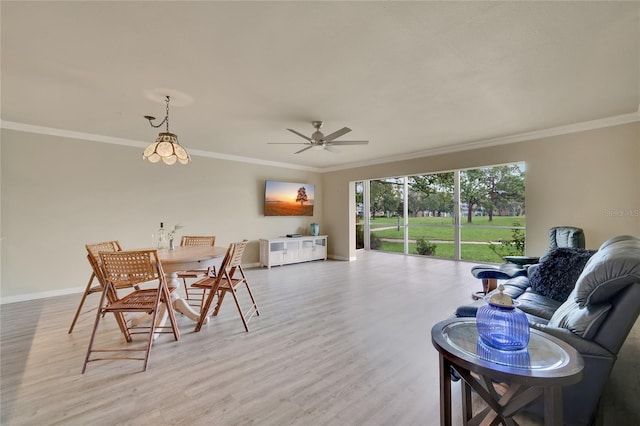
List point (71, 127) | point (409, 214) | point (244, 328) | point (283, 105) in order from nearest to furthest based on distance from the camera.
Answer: point (244, 328)
point (283, 105)
point (71, 127)
point (409, 214)

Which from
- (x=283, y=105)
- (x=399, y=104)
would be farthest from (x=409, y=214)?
(x=283, y=105)

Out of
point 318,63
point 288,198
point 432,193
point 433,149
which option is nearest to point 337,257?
point 288,198

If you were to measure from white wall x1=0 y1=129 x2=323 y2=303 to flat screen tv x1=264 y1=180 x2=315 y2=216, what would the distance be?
3.15 ft

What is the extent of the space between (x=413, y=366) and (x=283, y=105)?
2.92m

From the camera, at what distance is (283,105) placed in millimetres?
3305

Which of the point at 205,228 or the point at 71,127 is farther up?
the point at 71,127

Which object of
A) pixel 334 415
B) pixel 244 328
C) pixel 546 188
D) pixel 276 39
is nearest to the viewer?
pixel 334 415

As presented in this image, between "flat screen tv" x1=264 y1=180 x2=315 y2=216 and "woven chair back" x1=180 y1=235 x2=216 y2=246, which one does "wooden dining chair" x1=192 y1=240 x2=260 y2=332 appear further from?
"flat screen tv" x1=264 y1=180 x2=315 y2=216

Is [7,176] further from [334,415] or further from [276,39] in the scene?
[334,415]

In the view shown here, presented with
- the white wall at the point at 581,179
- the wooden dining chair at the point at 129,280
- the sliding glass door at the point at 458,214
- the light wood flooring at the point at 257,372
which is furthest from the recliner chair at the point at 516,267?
the wooden dining chair at the point at 129,280

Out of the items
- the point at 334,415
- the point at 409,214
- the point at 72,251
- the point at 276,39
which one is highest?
the point at 276,39

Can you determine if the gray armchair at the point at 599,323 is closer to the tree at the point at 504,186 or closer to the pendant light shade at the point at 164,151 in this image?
the pendant light shade at the point at 164,151

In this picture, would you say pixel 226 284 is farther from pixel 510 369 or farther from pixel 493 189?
pixel 493 189

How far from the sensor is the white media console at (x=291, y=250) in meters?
6.31
